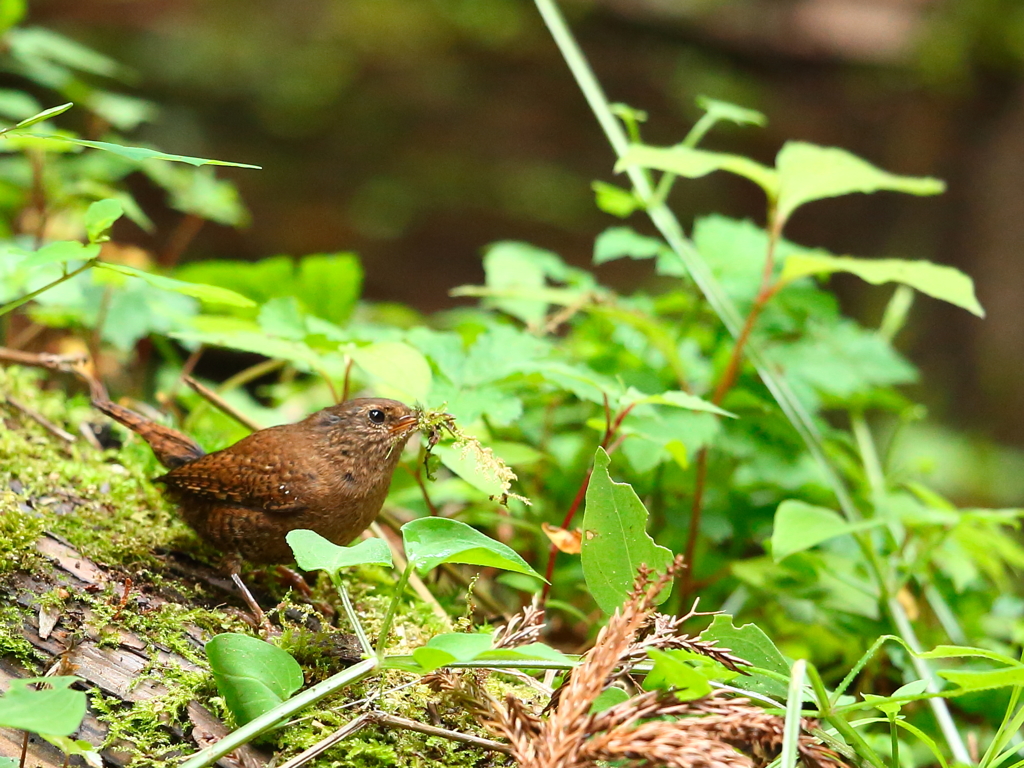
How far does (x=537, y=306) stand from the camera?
3.05 meters

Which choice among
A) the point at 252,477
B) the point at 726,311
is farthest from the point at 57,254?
the point at 726,311

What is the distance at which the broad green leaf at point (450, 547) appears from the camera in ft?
4.54

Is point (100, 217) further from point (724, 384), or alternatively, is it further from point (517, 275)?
point (724, 384)

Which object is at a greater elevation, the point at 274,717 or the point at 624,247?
the point at 624,247

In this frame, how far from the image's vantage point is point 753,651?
4.80ft

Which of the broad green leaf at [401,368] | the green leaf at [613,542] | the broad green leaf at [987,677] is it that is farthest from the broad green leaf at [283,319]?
the broad green leaf at [987,677]

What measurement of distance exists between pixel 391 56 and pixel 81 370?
704 centimetres

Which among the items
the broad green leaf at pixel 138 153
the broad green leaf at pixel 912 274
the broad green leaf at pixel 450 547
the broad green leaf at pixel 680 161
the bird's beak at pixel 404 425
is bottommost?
the bird's beak at pixel 404 425

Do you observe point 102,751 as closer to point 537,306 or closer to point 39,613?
point 39,613

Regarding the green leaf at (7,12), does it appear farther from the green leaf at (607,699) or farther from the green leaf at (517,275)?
the green leaf at (607,699)

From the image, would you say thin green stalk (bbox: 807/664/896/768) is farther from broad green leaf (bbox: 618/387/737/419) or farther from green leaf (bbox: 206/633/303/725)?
green leaf (bbox: 206/633/303/725)

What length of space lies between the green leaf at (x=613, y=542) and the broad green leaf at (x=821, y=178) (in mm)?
1399

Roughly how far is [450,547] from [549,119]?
833 centimetres

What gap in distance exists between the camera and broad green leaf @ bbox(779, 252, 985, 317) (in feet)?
7.20
